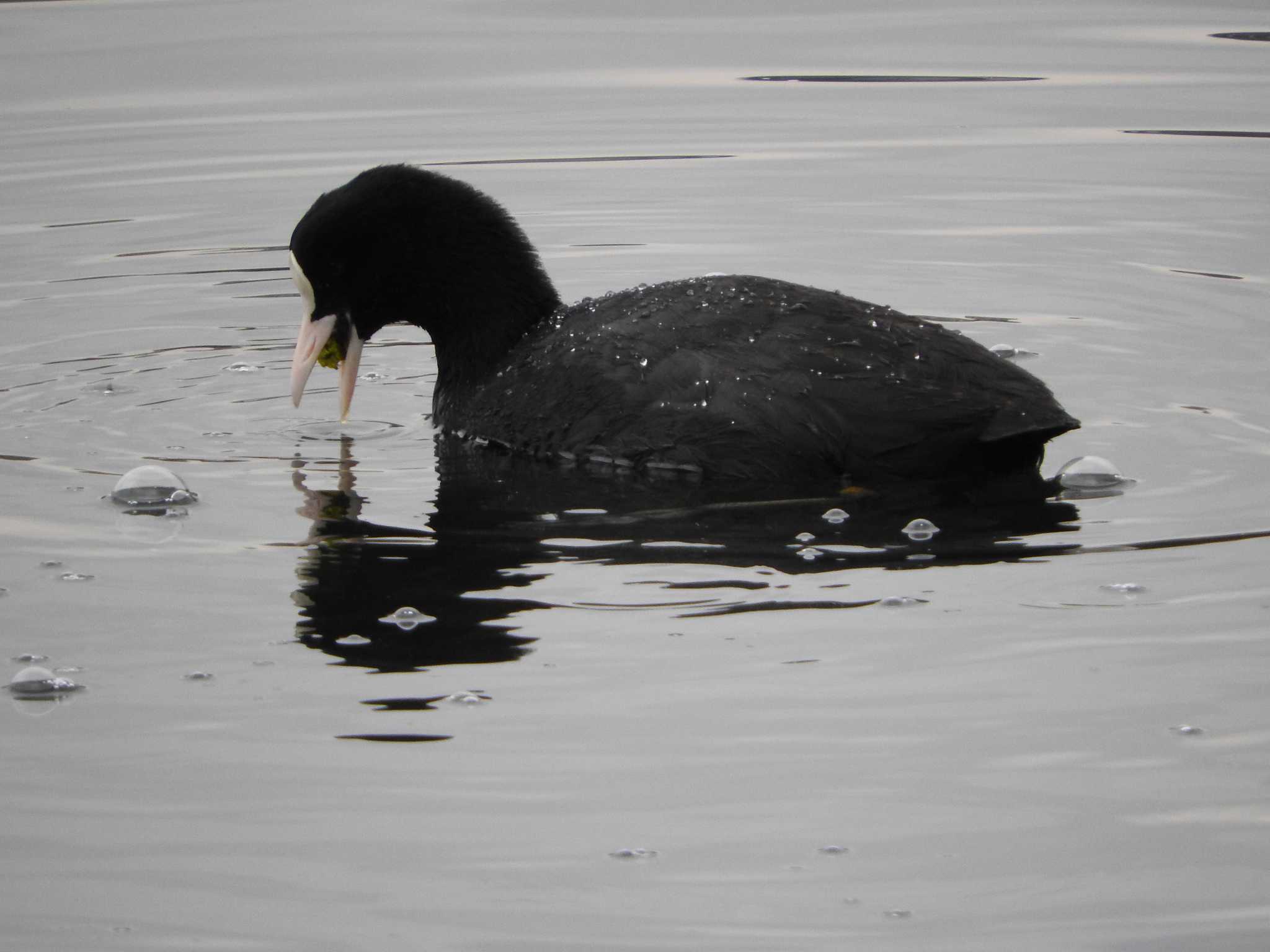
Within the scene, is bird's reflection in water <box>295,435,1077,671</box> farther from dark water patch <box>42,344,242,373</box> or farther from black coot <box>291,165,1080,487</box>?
dark water patch <box>42,344,242,373</box>

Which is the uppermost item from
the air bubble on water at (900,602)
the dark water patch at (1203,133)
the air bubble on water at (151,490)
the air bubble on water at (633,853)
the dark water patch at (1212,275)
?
the dark water patch at (1203,133)

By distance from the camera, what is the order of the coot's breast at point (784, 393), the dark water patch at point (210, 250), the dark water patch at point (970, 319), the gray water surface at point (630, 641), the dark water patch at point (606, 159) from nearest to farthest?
the gray water surface at point (630, 641) → the coot's breast at point (784, 393) → the dark water patch at point (970, 319) → the dark water patch at point (210, 250) → the dark water patch at point (606, 159)

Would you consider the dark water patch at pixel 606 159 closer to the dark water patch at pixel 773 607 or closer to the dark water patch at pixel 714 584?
the dark water patch at pixel 714 584

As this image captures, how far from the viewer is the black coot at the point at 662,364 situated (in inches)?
232

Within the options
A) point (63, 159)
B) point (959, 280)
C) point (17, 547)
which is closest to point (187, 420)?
point (17, 547)

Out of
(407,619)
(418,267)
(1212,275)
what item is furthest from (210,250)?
(407,619)

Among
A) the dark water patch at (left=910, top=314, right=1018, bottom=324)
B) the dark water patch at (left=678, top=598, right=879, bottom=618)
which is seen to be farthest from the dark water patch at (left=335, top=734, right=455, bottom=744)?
the dark water patch at (left=910, top=314, right=1018, bottom=324)

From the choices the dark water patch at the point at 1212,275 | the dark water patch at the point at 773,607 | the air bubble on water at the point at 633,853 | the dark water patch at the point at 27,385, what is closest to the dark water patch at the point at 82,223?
the dark water patch at the point at 27,385

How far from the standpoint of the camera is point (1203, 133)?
12.1 meters

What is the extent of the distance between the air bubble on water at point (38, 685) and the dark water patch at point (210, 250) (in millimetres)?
5811

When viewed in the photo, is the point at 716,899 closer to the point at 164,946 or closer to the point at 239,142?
the point at 164,946

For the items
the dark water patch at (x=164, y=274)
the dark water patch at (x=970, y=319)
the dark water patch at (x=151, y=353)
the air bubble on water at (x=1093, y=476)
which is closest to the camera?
the air bubble on water at (x=1093, y=476)

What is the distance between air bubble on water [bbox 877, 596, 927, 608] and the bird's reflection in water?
4.1 inches

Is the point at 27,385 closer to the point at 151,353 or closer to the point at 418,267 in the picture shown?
the point at 151,353
